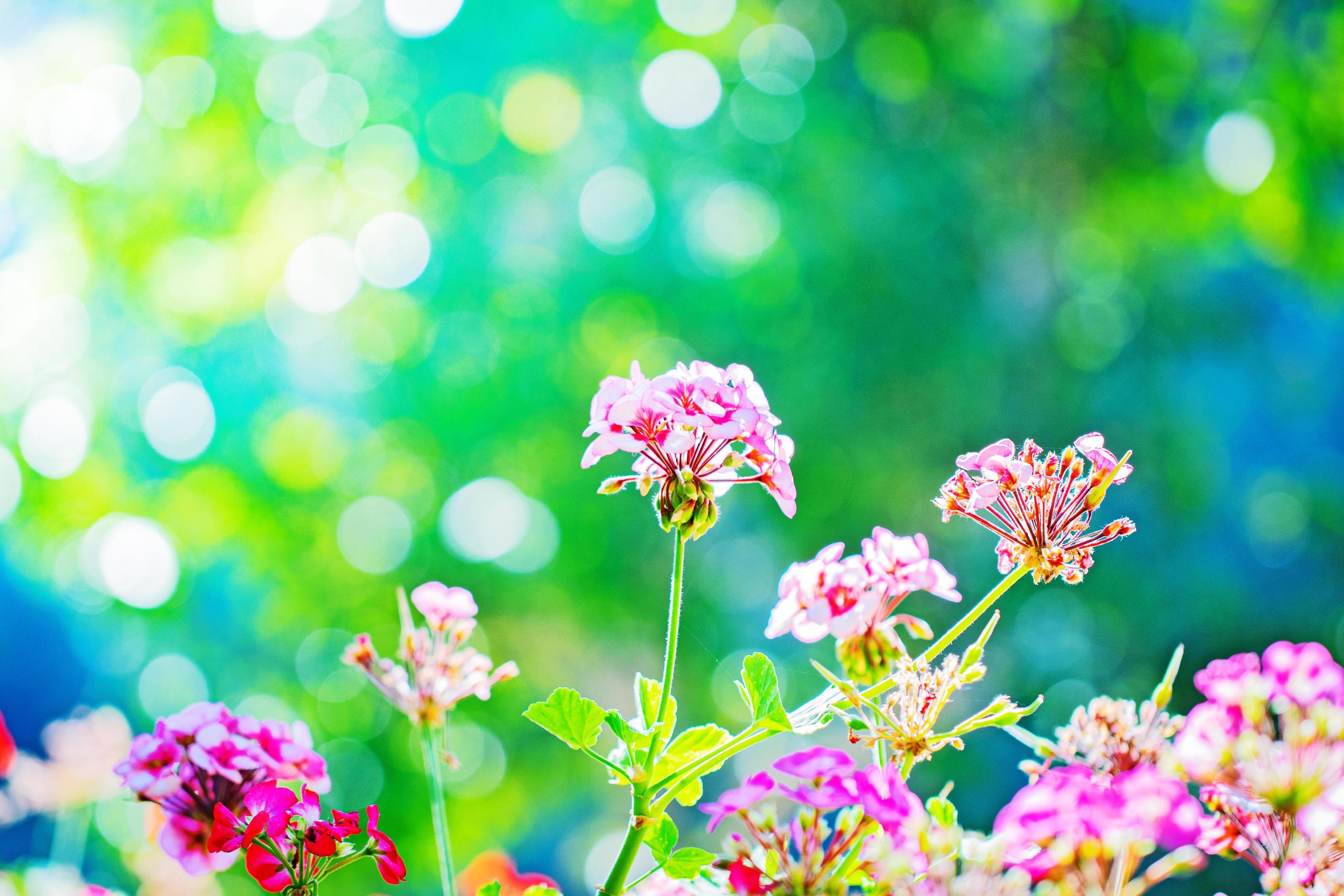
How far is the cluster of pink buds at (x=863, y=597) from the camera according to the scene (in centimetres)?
44

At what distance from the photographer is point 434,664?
57 cm

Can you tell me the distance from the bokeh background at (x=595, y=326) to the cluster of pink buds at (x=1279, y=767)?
2617 mm

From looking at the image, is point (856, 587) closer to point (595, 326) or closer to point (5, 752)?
point (5, 752)

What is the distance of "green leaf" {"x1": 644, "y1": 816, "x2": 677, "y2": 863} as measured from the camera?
437 mm

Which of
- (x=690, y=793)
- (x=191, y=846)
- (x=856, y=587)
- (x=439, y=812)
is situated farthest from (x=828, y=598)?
(x=191, y=846)

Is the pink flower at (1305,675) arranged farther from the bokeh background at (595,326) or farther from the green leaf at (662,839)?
the bokeh background at (595,326)

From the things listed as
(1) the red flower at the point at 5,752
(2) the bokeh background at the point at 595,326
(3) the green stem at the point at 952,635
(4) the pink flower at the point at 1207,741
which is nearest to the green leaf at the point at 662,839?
(3) the green stem at the point at 952,635

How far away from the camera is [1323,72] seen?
3246mm

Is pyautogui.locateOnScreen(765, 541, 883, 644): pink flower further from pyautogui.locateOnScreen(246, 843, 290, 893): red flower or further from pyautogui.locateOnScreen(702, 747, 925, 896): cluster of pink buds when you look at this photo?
pyautogui.locateOnScreen(246, 843, 290, 893): red flower

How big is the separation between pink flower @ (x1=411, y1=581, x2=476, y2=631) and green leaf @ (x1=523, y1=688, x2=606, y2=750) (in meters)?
0.13

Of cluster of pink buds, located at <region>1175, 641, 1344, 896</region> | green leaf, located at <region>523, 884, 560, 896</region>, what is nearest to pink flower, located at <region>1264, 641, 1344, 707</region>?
cluster of pink buds, located at <region>1175, 641, 1344, 896</region>

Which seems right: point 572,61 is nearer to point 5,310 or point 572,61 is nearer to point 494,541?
point 494,541

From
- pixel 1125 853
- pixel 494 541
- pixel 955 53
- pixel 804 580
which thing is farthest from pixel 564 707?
pixel 955 53

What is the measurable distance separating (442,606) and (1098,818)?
375mm
